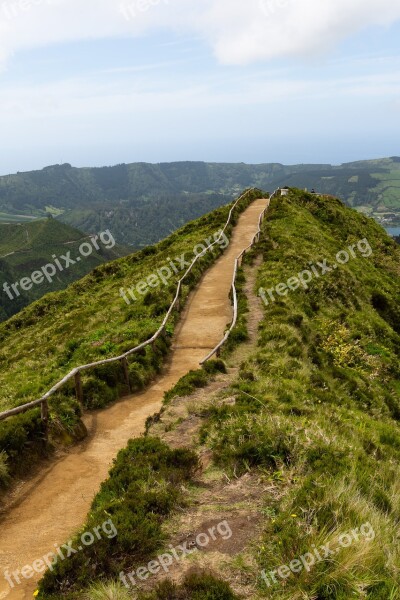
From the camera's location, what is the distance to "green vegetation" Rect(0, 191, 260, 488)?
12.6 m

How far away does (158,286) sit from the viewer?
28.3 m

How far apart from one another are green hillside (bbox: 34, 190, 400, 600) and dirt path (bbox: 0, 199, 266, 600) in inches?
39.6

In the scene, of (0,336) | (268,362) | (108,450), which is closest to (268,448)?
(108,450)

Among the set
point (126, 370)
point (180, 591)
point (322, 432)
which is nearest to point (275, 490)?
point (322, 432)

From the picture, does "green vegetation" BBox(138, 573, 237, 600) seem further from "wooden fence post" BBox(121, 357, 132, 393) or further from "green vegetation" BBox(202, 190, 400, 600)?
"wooden fence post" BBox(121, 357, 132, 393)

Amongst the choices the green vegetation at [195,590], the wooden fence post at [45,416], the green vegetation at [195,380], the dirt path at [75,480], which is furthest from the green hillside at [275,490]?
the wooden fence post at [45,416]

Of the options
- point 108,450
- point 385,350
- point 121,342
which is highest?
point 121,342

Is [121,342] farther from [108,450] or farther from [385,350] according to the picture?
[385,350]

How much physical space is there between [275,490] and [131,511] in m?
2.72

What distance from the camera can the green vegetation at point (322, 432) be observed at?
6.36 m

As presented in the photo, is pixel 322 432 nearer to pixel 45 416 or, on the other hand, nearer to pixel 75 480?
pixel 75 480

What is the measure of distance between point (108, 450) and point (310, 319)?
45.6ft

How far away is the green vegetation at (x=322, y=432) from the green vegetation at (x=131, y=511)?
4.20 ft

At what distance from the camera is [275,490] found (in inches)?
327
